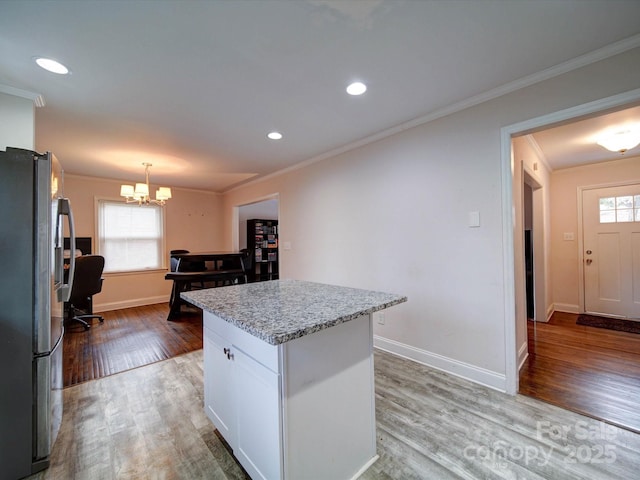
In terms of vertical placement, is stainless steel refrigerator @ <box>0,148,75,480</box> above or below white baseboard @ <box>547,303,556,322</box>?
above

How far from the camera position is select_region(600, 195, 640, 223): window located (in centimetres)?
365

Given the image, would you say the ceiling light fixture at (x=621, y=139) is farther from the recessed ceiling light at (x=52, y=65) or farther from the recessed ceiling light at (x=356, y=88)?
the recessed ceiling light at (x=52, y=65)

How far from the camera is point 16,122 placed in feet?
6.56

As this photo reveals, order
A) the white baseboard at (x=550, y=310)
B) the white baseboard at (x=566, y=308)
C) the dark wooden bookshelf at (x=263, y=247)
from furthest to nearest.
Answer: the dark wooden bookshelf at (x=263, y=247) → the white baseboard at (x=566, y=308) → the white baseboard at (x=550, y=310)

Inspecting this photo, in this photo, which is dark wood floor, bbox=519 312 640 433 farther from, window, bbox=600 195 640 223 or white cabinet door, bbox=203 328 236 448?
white cabinet door, bbox=203 328 236 448

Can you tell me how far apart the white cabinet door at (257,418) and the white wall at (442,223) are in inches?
72.3

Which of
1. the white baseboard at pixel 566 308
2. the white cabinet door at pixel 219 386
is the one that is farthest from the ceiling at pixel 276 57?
the white baseboard at pixel 566 308

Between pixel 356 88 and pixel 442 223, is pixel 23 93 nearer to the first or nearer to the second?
pixel 356 88

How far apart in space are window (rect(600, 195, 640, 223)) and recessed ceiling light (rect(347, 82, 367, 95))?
14.1 feet

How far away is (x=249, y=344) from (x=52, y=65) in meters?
2.21

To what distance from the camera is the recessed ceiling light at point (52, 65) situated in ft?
5.46

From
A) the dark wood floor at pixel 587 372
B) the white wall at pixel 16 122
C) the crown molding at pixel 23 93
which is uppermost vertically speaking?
the crown molding at pixel 23 93

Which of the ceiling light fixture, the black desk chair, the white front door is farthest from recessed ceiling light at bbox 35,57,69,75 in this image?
the white front door

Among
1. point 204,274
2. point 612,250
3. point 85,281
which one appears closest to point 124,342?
point 85,281
